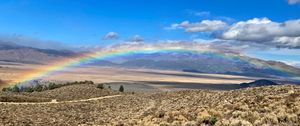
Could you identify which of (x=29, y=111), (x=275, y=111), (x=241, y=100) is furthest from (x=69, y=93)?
(x=275, y=111)

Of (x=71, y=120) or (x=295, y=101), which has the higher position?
(x=295, y=101)

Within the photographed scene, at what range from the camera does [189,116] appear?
49.1m

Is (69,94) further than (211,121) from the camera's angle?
Yes

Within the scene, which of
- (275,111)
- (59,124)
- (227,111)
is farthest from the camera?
(59,124)

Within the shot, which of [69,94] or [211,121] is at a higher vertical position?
[211,121]

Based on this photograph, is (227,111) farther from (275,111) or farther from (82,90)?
(82,90)

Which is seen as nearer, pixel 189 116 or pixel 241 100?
pixel 189 116

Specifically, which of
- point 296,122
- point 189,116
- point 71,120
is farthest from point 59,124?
point 296,122

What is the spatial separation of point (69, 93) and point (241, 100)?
8676 centimetres

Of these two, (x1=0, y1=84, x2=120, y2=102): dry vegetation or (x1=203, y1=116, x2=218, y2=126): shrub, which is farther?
(x1=0, y1=84, x2=120, y2=102): dry vegetation

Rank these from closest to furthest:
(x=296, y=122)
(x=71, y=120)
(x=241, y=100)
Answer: (x=296, y=122) < (x=241, y=100) < (x=71, y=120)

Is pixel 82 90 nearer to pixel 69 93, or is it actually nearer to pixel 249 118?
pixel 69 93

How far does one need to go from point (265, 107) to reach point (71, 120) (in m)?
32.5

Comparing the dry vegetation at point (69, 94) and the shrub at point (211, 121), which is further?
the dry vegetation at point (69, 94)
